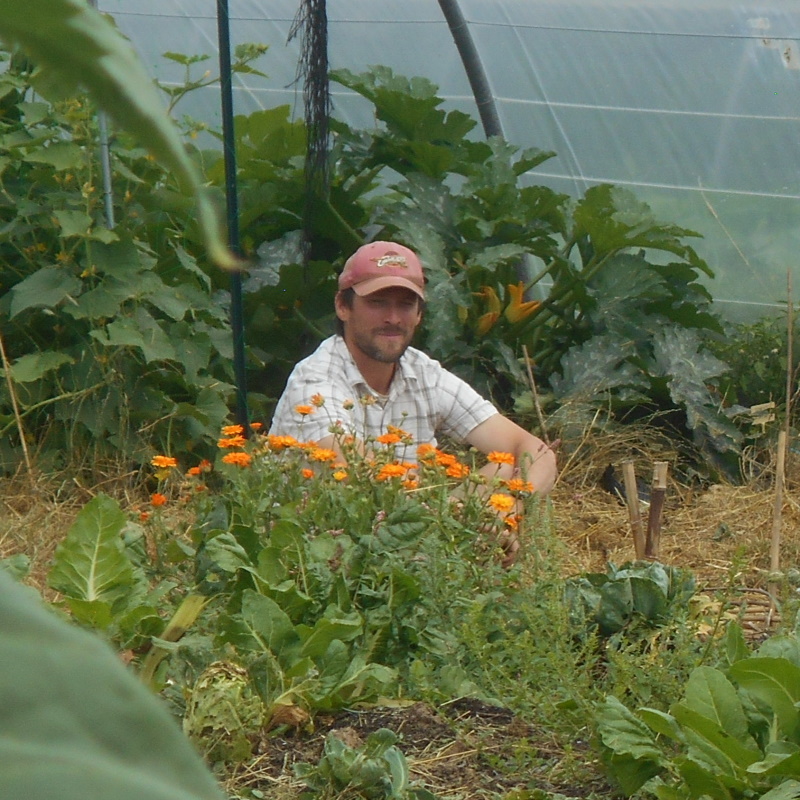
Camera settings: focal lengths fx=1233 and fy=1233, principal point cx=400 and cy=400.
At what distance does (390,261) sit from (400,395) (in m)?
0.41

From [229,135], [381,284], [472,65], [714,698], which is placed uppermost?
[472,65]

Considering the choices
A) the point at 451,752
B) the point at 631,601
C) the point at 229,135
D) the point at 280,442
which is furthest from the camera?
the point at 229,135

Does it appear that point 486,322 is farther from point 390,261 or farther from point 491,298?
point 390,261

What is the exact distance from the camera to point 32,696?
0.12m

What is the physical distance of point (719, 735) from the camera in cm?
151

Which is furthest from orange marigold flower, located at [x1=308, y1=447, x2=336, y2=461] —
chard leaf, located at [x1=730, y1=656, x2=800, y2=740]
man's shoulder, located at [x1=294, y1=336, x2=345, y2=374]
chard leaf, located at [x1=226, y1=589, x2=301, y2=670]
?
man's shoulder, located at [x1=294, y1=336, x2=345, y2=374]

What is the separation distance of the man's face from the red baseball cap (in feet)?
0.12

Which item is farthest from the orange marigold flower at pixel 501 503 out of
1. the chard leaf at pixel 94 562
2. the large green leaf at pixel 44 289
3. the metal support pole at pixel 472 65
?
the metal support pole at pixel 472 65

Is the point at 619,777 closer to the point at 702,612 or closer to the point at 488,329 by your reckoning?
the point at 702,612

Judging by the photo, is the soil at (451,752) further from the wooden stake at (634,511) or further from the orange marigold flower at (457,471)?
the wooden stake at (634,511)

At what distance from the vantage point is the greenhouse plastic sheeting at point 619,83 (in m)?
5.89

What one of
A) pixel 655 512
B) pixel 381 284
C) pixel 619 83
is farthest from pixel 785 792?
pixel 619 83

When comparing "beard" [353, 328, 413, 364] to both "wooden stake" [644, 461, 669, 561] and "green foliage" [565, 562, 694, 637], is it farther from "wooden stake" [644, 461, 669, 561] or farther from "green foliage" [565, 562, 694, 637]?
"green foliage" [565, 562, 694, 637]

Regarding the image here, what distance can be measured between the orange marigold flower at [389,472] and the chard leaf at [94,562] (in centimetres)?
48
